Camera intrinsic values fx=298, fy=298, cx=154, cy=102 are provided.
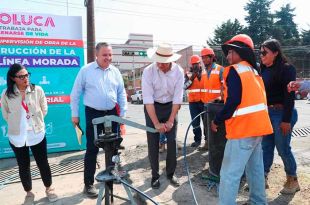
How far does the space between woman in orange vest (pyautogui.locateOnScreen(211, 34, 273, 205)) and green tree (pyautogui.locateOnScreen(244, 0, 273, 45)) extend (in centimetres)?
4579

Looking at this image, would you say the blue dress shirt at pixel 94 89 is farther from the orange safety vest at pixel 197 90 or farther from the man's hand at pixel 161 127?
the orange safety vest at pixel 197 90

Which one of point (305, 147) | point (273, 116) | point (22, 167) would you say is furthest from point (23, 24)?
point (305, 147)

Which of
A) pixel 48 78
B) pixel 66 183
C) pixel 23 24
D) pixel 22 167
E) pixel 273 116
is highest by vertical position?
pixel 23 24

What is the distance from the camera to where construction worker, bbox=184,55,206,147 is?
5.95 m

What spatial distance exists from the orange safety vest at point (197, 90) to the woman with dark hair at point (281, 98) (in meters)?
2.13

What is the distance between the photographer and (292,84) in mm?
3348

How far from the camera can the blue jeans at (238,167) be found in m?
2.86

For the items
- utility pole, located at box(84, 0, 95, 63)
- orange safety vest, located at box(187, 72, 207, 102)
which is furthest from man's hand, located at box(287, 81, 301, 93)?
utility pole, located at box(84, 0, 95, 63)

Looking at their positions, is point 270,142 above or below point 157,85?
below

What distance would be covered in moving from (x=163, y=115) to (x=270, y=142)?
1.44 m

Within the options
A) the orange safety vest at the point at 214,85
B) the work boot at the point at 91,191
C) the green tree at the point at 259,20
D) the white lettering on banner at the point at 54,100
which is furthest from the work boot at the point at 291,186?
the green tree at the point at 259,20

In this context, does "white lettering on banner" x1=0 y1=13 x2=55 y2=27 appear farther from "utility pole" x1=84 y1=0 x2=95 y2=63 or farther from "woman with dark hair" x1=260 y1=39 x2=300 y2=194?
"woman with dark hair" x1=260 y1=39 x2=300 y2=194

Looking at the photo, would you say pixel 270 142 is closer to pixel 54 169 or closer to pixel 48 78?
pixel 54 169

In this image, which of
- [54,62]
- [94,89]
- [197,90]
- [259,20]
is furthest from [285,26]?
A: [94,89]
